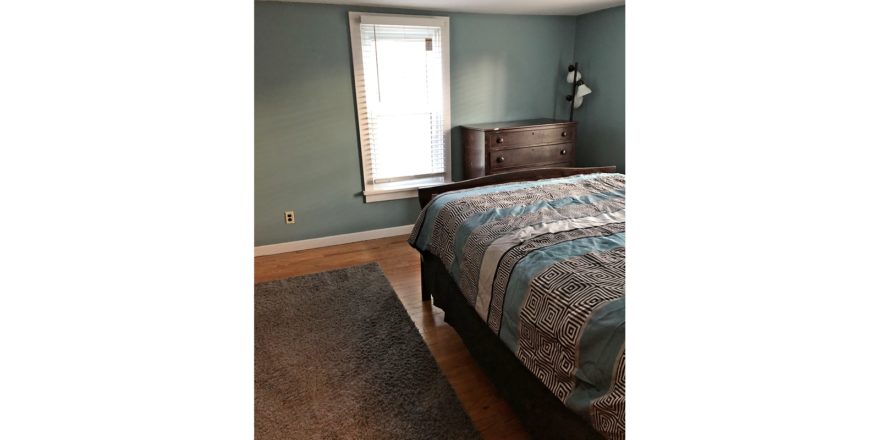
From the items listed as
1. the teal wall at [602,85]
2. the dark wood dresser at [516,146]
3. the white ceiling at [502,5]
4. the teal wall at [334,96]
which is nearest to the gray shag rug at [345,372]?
the teal wall at [334,96]

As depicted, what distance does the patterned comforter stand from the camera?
132 cm

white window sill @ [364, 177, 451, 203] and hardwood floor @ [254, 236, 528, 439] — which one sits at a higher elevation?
white window sill @ [364, 177, 451, 203]

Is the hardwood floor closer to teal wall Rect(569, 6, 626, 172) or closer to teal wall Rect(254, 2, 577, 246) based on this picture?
teal wall Rect(254, 2, 577, 246)

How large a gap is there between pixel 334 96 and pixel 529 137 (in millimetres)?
1702

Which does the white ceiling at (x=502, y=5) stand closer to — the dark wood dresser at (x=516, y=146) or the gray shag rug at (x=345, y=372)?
the dark wood dresser at (x=516, y=146)

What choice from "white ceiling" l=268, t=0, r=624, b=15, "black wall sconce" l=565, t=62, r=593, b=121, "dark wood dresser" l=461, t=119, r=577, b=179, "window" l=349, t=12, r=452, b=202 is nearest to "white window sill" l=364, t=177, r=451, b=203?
"window" l=349, t=12, r=452, b=202

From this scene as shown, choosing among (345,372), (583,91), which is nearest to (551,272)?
(345,372)

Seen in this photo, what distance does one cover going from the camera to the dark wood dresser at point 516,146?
4020 millimetres

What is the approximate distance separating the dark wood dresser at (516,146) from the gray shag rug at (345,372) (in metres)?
1.54
